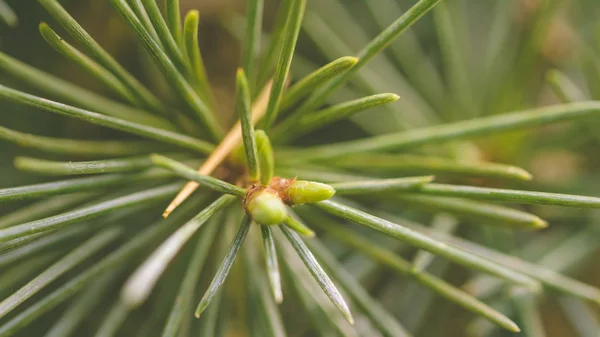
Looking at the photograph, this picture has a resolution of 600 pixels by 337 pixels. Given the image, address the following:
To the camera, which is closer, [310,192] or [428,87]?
[310,192]

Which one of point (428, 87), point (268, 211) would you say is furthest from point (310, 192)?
point (428, 87)

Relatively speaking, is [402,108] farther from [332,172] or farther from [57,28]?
[57,28]

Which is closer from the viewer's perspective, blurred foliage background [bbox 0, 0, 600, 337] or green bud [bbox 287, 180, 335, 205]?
green bud [bbox 287, 180, 335, 205]

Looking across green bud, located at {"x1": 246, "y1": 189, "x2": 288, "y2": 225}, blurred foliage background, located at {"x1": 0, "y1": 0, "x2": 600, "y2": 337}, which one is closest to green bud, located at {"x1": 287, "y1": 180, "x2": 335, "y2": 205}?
green bud, located at {"x1": 246, "y1": 189, "x2": 288, "y2": 225}

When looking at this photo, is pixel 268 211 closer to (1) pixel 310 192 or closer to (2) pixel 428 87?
(1) pixel 310 192

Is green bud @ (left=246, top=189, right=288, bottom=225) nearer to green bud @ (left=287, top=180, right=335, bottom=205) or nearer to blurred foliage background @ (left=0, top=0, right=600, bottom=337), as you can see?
green bud @ (left=287, top=180, right=335, bottom=205)

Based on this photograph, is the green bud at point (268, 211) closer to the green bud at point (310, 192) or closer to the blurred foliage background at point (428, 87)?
the green bud at point (310, 192)
